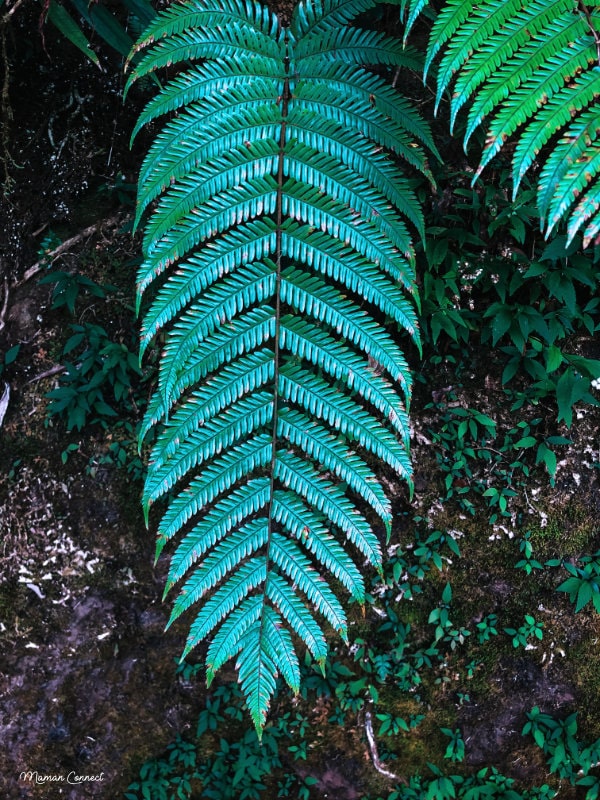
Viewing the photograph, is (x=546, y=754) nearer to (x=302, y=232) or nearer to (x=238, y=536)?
(x=238, y=536)

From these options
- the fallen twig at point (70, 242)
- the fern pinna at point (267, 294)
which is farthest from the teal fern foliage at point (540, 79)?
the fallen twig at point (70, 242)

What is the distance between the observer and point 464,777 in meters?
2.58

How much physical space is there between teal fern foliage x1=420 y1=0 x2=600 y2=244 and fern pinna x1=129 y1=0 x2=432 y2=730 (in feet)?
1.05

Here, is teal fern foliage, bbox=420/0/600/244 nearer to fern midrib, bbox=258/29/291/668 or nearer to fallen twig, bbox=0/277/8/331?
fern midrib, bbox=258/29/291/668

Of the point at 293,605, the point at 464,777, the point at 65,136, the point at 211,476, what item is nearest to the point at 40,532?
the point at 211,476

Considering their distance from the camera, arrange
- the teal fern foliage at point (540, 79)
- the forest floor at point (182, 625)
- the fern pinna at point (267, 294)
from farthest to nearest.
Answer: the forest floor at point (182, 625) → the fern pinna at point (267, 294) → the teal fern foliage at point (540, 79)

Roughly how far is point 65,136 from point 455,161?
1855mm

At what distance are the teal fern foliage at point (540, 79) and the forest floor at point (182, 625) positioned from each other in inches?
49.4

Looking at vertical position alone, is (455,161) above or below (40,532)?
above

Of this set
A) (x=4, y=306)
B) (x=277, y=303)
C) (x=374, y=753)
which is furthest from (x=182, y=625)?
(x=4, y=306)

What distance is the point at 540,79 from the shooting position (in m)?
1.55

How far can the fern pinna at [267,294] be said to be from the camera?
1896mm

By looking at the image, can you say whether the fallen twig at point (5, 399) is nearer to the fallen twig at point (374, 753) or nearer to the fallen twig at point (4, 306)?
the fallen twig at point (4, 306)

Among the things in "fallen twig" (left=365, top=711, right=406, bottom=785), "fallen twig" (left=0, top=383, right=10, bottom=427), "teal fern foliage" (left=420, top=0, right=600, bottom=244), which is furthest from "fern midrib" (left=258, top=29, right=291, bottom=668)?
"fallen twig" (left=0, top=383, right=10, bottom=427)
